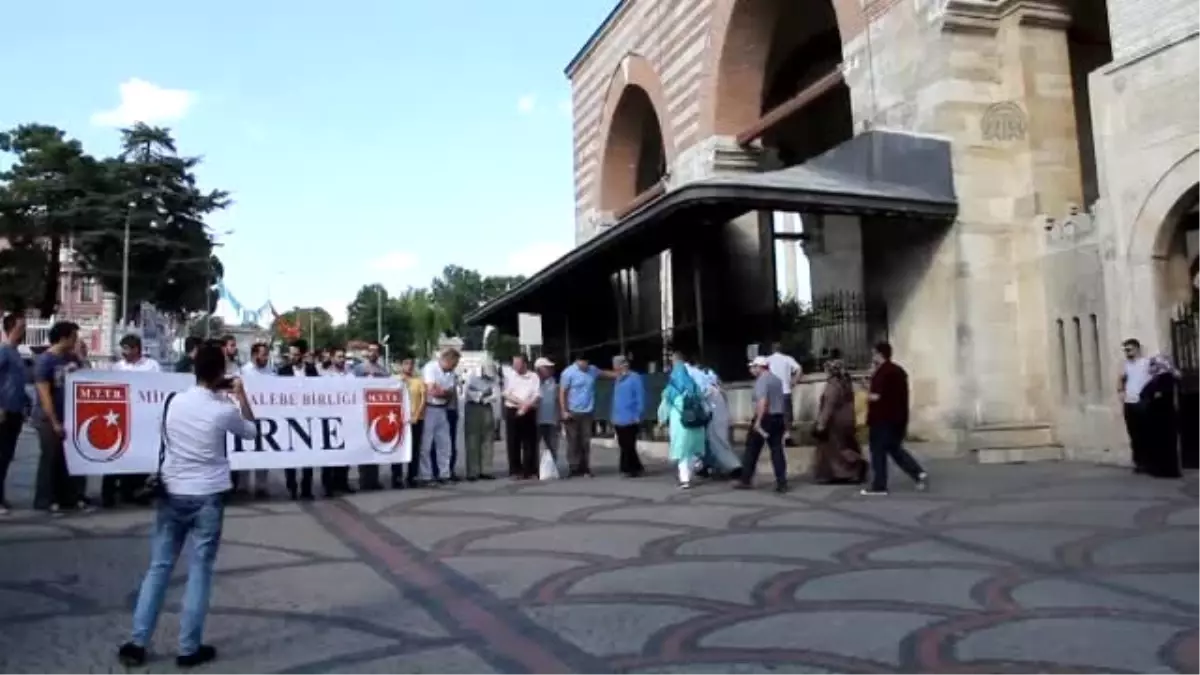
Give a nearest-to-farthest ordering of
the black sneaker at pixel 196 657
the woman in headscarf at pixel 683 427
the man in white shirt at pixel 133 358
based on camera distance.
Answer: the black sneaker at pixel 196 657 → the man in white shirt at pixel 133 358 → the woman in headscarf at pixel 683 427

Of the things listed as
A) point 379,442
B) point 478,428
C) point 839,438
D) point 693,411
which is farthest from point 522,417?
point 839,438

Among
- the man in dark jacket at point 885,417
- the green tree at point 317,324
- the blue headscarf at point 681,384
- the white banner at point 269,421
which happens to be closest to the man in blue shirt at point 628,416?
the blue headscarf at point 681,384

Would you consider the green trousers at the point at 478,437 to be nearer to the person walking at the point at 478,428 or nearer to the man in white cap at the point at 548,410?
the person walking at the point at 478,428

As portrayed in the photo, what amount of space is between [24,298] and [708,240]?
4592 cm

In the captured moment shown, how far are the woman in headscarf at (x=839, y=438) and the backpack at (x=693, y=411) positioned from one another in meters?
1.33

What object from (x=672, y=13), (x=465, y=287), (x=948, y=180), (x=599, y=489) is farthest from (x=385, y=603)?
(x=465, y=287)

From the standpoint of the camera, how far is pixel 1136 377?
478 inches

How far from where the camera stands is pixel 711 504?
35.0 feet

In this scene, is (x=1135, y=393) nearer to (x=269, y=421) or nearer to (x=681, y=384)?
(x=681, y=384)

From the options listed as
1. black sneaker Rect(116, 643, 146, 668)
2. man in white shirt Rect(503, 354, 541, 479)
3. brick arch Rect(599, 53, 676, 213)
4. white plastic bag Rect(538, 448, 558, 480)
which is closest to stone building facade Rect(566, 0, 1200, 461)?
white plastic bag Rect(538, 448, 558, 480)

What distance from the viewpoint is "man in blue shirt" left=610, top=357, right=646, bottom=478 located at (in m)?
14.0

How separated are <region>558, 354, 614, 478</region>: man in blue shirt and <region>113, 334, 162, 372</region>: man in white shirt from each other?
5096mm

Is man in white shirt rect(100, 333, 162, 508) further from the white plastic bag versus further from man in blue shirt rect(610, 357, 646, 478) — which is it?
man in blue shirt rect(610, 357, 646, 478)

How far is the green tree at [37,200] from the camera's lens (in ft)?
166
